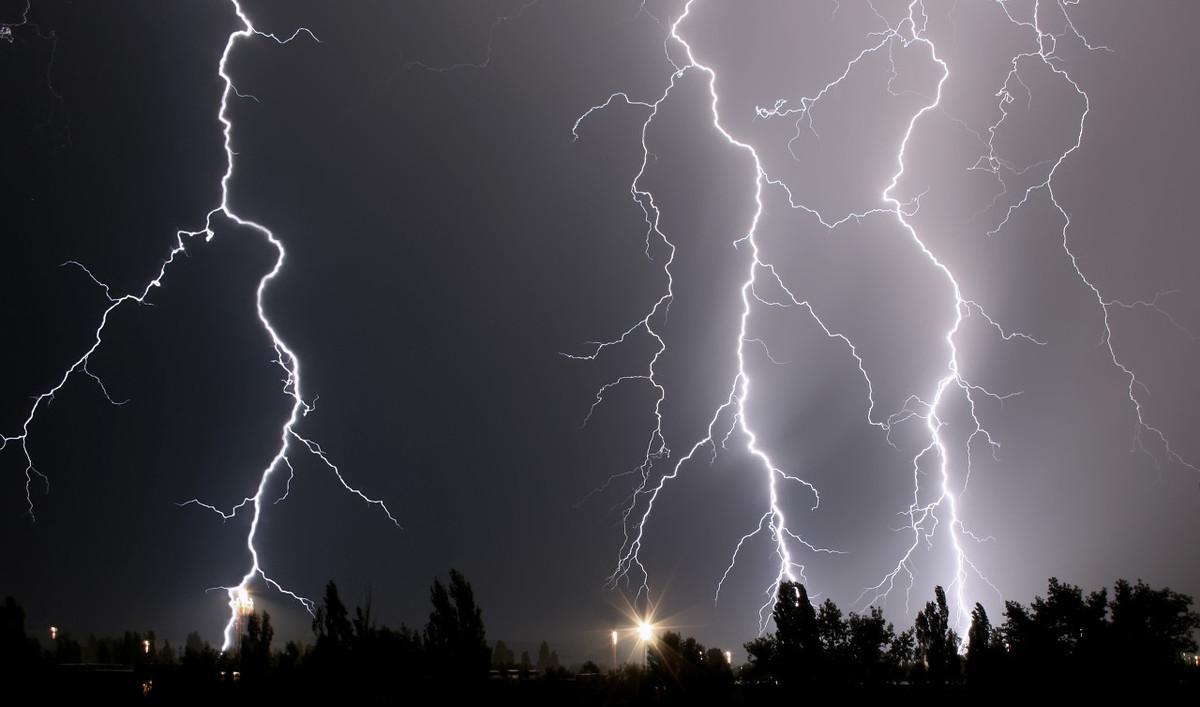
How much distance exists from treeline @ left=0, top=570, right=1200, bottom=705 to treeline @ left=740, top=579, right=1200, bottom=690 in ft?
0.08

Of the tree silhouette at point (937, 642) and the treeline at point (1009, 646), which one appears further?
the tree silhouette at point (937, 642)

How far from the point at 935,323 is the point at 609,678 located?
13821 millimetres

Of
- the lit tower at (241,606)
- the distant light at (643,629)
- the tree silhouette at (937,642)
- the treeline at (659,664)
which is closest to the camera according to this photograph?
the treeline at (659,664)

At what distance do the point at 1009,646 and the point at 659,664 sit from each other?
7.04 m

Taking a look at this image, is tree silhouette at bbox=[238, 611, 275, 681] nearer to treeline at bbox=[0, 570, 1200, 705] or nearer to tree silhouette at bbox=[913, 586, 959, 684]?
treeline at bbox=[0, 570, 1200, 705]

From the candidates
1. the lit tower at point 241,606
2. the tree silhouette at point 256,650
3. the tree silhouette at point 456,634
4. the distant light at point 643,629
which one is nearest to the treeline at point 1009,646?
the distant light at point 643,629

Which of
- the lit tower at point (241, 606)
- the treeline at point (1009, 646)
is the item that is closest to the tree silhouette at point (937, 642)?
the treeline at point (1009, 646)

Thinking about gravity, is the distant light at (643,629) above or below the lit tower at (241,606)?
below

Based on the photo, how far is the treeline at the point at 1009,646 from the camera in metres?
12.6

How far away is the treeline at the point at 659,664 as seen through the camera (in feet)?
38.2

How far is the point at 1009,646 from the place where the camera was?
1463cm

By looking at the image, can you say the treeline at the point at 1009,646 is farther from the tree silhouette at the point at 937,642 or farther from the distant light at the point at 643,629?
the distant light at the point at 643,629

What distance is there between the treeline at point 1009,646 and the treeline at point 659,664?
0.02m

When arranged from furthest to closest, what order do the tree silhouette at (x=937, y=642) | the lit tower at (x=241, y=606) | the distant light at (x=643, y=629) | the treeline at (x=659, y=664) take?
the distant light at (x=643, y=629) → the lit tower at (x=241, y=606) → the tree silhouette at (x=937, y=642) → the treeline at (x=659, y=664)
